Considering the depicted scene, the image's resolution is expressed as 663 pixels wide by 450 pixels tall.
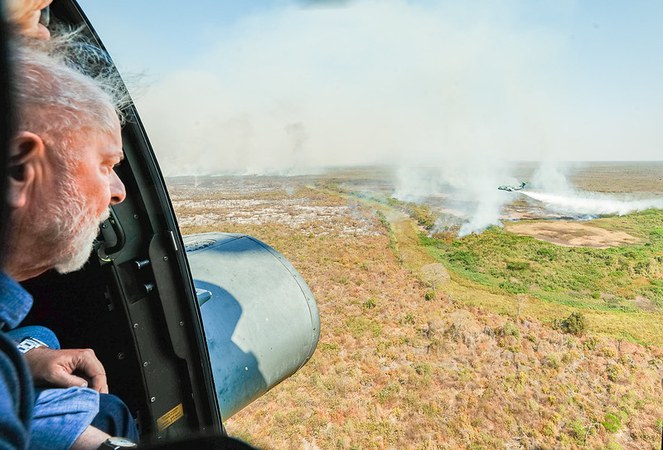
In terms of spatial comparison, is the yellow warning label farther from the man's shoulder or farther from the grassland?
the man's shoulder

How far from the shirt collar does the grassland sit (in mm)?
611

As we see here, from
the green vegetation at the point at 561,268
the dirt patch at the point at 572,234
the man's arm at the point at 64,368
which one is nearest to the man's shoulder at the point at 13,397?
the man's arm at the point at 64,368

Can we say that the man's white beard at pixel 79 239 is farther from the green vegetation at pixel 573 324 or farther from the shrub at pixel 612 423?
the green vegetation at pixel 573 324

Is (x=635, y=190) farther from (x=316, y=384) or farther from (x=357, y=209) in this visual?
(x=316, y=384)

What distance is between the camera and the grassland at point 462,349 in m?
14.1

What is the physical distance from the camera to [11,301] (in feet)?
2.59

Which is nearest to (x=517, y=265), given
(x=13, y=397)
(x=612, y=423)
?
(x=612, y=423)

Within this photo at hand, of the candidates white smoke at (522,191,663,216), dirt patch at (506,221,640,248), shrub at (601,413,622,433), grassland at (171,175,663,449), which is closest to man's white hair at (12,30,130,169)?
grassland at (171,175,663,449)

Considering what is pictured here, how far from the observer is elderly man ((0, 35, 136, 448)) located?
0.82 metres

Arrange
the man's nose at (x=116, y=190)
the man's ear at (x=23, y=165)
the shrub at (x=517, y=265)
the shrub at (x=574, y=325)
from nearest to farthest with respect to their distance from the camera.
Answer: the man's ear at (x=23, y=165) → the man's nose at (x=116, y=190) → the shrub at (x=574, y=325) → the shrub at (x=517, y=265)

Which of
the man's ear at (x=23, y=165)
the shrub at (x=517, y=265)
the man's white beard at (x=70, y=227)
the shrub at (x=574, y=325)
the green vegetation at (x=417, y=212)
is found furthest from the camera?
the green vegetation at (x=417, y=212)

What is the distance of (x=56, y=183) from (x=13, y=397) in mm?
474

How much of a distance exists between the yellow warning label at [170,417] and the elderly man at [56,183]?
4.11ft

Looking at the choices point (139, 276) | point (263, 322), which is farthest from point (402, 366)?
point (139, 276)
